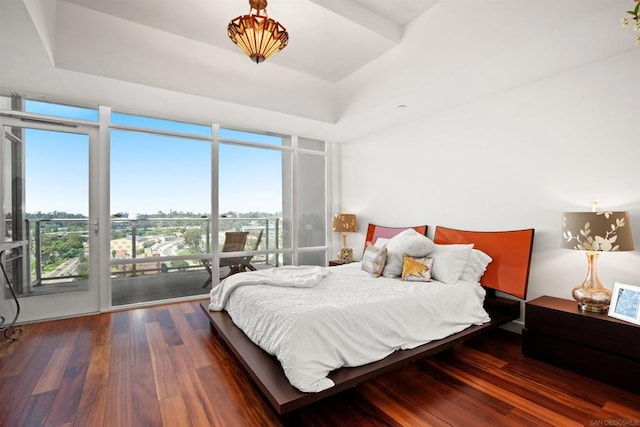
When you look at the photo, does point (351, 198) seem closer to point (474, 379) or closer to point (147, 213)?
point (147, 213)

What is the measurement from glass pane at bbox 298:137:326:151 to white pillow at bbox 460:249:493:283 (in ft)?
10.7

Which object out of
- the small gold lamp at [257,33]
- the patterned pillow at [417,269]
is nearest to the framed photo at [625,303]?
the patterned pillow at [417,269]

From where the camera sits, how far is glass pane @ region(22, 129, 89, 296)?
348cm

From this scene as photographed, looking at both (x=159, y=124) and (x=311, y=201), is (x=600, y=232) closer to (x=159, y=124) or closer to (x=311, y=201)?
(x=311, y=201)

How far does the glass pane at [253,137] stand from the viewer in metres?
4.66

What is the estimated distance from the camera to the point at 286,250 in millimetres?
5199

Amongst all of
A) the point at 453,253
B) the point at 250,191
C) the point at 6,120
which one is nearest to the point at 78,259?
the point at 6,120

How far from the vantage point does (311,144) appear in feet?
18.0

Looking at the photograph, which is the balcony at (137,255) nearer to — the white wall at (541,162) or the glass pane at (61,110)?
the glass pane at (61,110)

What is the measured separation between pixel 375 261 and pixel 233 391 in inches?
73.0

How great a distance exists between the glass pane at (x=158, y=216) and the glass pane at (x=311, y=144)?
1.58 m

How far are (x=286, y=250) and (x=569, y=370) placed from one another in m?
3.81

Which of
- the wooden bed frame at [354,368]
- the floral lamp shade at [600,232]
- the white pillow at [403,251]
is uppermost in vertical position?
the floral lamp shade at [600,232]

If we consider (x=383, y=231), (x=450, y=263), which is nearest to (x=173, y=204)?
(x=383, y=231)
